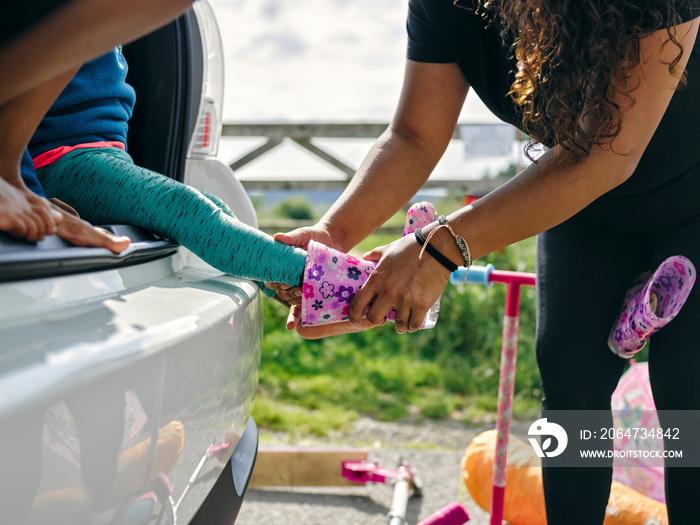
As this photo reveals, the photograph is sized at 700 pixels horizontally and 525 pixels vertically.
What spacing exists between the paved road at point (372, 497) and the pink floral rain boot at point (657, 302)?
1.16 m

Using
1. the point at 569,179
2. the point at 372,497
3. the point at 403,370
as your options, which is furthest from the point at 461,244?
the point at 403,370

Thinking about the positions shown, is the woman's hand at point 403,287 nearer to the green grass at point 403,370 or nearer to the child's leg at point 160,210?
the child's leg at point 160,210

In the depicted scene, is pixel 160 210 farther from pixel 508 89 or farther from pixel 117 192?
pixel 508 89

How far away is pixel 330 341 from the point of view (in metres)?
4.75

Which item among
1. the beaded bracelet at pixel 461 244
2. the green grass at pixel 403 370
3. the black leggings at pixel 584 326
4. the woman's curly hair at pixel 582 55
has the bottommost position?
the green grass at pixel 403 370

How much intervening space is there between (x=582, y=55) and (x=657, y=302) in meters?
0.59

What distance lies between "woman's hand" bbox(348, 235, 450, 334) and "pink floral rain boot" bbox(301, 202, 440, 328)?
43mm

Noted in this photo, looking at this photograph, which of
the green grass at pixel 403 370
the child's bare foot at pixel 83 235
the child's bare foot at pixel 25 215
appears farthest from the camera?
the green grass at pixel 403 370

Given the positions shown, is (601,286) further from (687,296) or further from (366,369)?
(366,369)

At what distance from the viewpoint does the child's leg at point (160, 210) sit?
4.15ft

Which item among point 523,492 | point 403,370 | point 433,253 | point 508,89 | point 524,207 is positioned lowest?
point 403,370

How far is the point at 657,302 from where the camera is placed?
1.45 meters

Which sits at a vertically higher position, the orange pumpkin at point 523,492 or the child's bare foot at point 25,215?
the child's bare foot at point 25,215

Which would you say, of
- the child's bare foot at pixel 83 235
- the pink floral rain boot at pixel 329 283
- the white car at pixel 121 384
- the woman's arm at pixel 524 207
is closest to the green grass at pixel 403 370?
the pink floral rain boot at pixel 329 283
